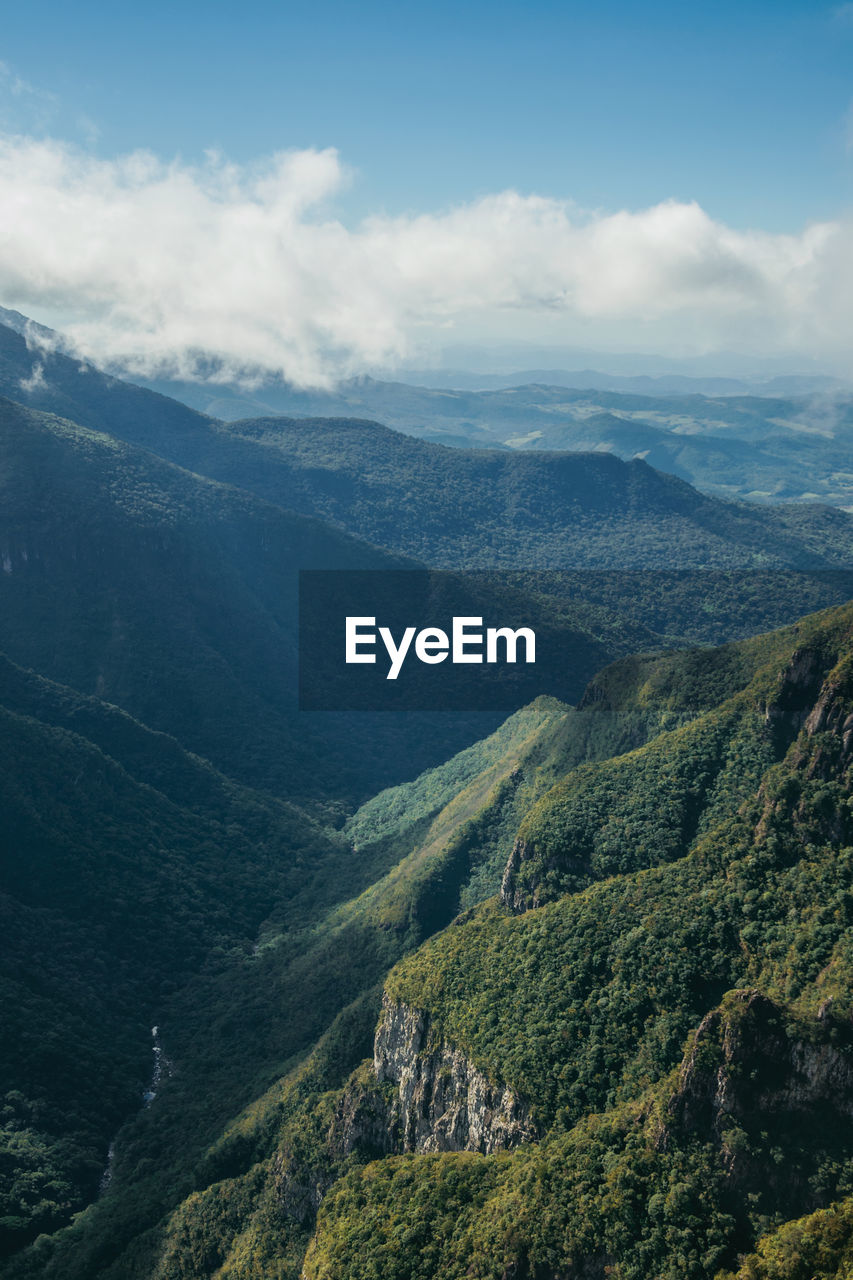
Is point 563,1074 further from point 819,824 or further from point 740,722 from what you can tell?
point 740,722

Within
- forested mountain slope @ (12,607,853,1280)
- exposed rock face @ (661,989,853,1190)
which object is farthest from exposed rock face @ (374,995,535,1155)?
exposed rock face @ (661,989,853,1190)

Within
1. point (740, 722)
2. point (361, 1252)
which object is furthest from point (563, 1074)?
point (740, 722)

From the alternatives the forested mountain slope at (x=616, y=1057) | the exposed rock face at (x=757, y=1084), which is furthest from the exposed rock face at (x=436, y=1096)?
the exposed rock face at (x=757, y=1084)

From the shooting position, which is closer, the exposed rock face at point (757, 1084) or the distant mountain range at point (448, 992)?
the exposed rock face at point (757, 1084)

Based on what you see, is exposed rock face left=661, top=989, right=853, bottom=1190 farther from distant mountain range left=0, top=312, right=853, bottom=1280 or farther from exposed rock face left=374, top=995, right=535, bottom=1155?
exposed rock face left=374, top=995, right=535, bottom=1155

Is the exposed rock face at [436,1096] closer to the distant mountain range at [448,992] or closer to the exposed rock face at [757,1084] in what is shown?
the distant mountain range at [448,992]

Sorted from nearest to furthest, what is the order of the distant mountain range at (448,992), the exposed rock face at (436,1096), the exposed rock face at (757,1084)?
the exposed rock face at (757,1084), the distant mountain range at (448,992), the exposed rock face at (436,1096)

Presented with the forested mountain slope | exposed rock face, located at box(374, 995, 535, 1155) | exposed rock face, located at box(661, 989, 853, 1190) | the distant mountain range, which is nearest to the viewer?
exposed rock face, located at box(661, 989, 853, 1190)
